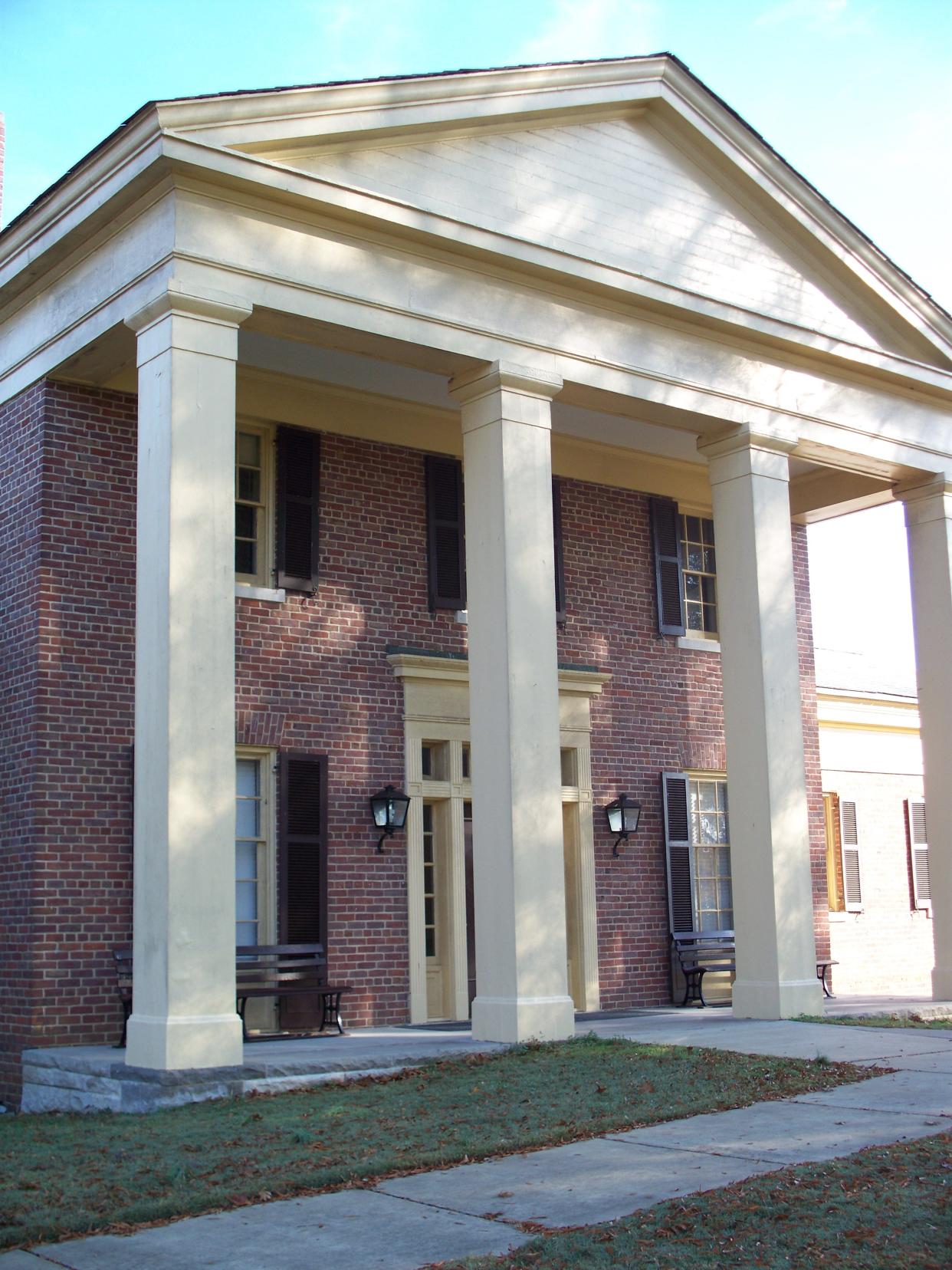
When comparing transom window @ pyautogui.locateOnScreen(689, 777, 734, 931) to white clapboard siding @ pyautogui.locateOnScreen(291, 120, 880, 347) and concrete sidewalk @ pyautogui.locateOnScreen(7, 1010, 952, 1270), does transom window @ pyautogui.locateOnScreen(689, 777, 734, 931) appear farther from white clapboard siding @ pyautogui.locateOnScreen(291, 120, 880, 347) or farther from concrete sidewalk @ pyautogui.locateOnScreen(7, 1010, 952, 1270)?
concrete sidewalk @ pyautogui.locateOnScreen(7, 1010, 952, 1270)

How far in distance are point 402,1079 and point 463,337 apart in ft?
19.2

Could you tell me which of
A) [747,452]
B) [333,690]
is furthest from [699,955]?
[747,452]

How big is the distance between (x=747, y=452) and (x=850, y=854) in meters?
7.99

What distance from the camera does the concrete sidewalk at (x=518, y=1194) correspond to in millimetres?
5750

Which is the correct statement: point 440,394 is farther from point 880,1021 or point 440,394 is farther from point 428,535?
point 880,1021

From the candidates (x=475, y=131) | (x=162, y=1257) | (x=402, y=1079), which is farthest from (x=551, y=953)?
(x=475, y=131)

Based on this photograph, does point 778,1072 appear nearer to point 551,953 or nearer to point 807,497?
point 551,953

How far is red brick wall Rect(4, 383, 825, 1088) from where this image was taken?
11.7m

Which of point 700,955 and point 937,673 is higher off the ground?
point 937,673

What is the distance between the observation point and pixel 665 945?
15.7 m

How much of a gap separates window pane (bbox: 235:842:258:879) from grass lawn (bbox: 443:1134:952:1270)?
23.7 ft

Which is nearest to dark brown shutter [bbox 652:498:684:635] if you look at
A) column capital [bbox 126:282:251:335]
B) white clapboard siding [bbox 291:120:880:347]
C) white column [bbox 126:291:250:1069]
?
white clapboard siding [bbox 291:120:880:347]

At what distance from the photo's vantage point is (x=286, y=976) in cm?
1273

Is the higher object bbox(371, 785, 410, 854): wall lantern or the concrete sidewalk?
bbox(371, 785, 410, 854): wall lantern
